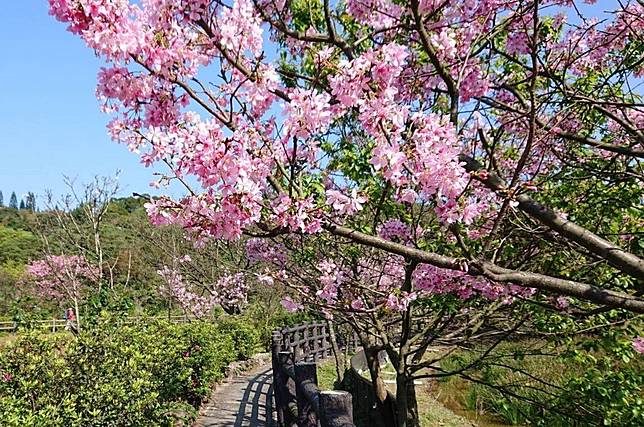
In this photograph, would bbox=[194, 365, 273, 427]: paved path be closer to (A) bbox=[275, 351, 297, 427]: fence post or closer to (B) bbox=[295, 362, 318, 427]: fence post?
(A) bbox=[275, 351, 297, 427]: fence post

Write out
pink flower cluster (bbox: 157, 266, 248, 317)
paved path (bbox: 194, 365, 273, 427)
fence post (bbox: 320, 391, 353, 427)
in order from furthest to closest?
pink flower cluster (bbox: 157, 266, 248, 317)
paved path (bbox: 194, 365, 273, 427)
fence post (bbox: 320, 391, 353, 427)

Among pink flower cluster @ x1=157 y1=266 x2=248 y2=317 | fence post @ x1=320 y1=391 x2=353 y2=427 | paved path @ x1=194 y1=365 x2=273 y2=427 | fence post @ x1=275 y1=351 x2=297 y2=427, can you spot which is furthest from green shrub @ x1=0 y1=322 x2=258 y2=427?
pink flower cluster @ x1=157 y1=266 x2=248 y2=317

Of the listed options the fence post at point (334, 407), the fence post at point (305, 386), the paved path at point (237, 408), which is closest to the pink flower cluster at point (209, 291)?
the paved path at point (237, 408)

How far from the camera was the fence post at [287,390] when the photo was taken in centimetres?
440

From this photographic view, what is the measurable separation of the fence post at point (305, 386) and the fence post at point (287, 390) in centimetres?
70

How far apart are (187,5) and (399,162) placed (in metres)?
1.03

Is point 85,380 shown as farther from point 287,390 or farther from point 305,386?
point 305,386

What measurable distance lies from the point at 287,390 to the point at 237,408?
136 inches

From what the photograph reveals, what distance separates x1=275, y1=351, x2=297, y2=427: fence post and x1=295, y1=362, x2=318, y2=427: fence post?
2.30ft

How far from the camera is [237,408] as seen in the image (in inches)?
307

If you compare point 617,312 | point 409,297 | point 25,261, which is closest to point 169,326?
point 409,297

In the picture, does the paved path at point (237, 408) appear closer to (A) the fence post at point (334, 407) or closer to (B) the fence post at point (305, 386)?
(B) the fence post at point (305, 386)

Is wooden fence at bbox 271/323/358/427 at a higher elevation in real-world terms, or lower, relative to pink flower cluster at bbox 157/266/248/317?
lower

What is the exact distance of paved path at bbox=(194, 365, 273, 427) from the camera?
6910 mm
